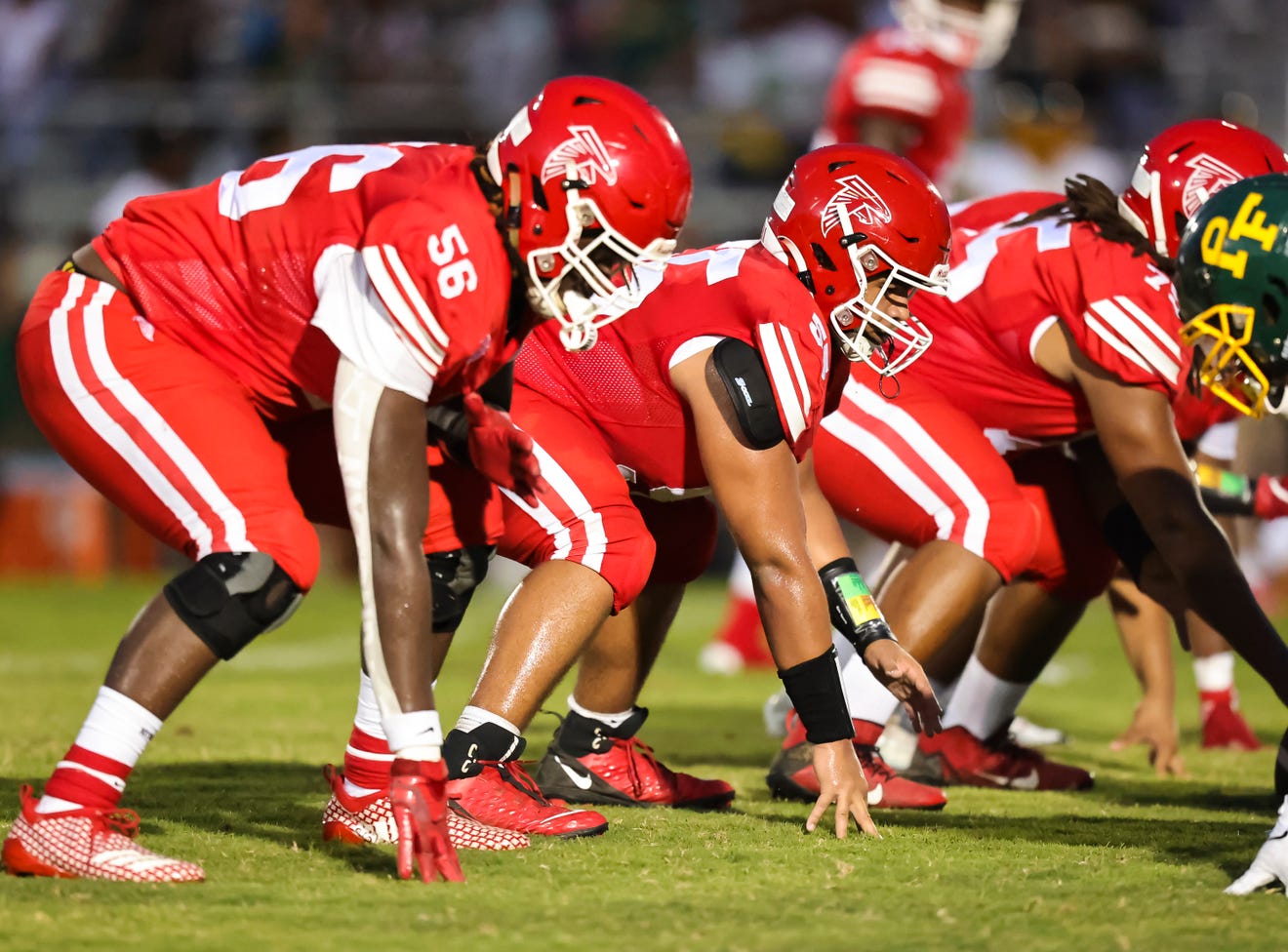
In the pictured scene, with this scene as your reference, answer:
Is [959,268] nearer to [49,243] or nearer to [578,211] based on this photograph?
[578,211]

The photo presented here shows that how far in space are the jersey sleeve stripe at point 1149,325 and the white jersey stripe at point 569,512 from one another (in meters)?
1.40

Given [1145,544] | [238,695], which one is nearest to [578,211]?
[1145,544]

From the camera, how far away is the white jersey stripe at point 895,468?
4496 millimetres

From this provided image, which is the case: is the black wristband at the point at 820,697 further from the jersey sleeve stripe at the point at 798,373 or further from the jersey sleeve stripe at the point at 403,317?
the jersey sleeve stripe at the point at 403,317

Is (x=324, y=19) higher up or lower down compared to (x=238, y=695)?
higher up

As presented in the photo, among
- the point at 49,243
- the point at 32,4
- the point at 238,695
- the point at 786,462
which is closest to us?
the point at 786,462

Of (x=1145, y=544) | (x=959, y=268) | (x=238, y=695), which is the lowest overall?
(x=238, y=695)

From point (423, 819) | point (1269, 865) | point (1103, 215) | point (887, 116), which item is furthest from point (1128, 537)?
point (887, 116)

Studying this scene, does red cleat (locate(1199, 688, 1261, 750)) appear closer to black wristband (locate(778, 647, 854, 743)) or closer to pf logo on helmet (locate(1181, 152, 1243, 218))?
pf logo on helmet (locate(1181, 152, 1243, 218))

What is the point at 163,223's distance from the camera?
346cm

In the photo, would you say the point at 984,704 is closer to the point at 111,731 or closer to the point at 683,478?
the point at 683,478

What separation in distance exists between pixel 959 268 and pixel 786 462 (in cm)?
130

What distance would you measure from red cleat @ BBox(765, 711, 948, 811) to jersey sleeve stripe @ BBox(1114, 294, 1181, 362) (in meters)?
1.15

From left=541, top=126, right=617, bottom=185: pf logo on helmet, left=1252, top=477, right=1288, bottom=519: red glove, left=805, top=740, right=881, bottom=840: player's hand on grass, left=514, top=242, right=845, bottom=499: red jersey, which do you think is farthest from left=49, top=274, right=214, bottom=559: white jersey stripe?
left=1252, top=477, right=1288, bottom=519: red glove
